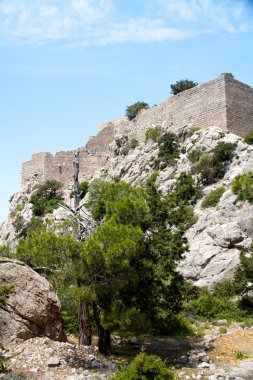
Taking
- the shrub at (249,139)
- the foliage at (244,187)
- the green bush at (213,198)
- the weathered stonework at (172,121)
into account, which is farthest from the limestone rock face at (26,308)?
the weathered stonework at (172,121)

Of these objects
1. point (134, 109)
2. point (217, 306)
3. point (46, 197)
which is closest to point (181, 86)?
point (134, 109)

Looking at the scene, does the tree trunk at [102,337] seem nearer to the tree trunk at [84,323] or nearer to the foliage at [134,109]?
the tree trunk at [84,323]

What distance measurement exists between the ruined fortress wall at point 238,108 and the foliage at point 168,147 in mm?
3885

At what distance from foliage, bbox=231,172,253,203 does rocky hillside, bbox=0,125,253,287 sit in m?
0.29

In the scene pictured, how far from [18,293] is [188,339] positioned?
232 inches

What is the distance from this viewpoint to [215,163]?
2738cm

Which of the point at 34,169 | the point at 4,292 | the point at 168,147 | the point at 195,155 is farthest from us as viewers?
the point at 34,169

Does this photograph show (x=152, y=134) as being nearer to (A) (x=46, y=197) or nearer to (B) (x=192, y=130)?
(B) (x=192, y=130)

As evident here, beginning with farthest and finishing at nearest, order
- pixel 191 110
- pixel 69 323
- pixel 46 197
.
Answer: pixel 46 197, pixel 191 110, pixel 69 323

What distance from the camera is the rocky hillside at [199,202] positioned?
68.8ft

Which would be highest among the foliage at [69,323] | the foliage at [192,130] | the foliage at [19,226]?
the foliage at [192,130]

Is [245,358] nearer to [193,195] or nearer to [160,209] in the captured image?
[160,209]

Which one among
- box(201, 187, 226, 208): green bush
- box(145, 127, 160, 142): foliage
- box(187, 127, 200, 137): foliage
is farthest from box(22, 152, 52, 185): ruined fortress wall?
box(201, 187, 226, 208): green bush

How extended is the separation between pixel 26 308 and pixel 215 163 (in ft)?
55.9
